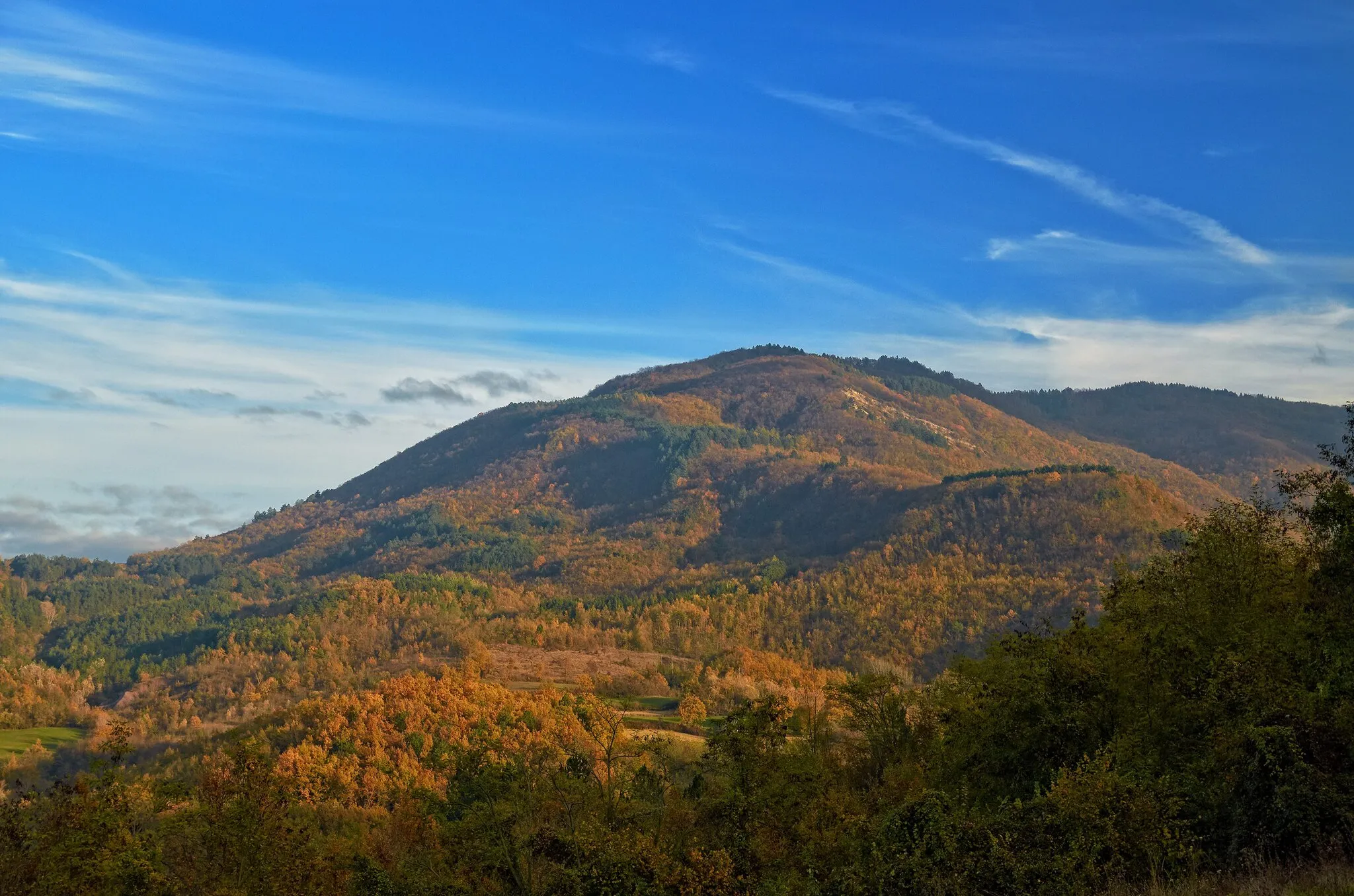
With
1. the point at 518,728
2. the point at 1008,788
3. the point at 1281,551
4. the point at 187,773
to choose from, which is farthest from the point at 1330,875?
the point at 187,773

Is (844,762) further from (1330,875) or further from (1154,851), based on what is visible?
(1330,875)

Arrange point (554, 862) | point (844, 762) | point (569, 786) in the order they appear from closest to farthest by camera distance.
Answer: point (554, 862) < point (569, 786) < point (844, 762)

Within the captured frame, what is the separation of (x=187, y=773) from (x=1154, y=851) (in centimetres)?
17270

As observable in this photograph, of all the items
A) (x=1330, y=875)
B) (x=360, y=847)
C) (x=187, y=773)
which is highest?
(x=1330, y=875)

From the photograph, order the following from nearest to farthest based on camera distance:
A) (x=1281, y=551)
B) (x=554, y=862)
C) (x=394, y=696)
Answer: (x=554, y=862), (x=1281, y=551), (x=394, y=696)

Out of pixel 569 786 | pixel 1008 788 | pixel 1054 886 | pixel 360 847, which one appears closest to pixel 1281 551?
pixel 1008 788

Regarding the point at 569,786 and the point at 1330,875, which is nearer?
the point at 1330,875

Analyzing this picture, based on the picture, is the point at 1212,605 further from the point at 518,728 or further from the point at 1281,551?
the point at 518,728

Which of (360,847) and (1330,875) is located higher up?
(1330,875)

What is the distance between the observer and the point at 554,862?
4516 cm

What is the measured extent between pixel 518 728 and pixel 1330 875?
16192cm

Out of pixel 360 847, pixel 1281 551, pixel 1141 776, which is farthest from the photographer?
pixel 360 847

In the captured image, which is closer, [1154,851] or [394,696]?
[1154,851]

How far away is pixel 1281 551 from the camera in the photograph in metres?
48.1
